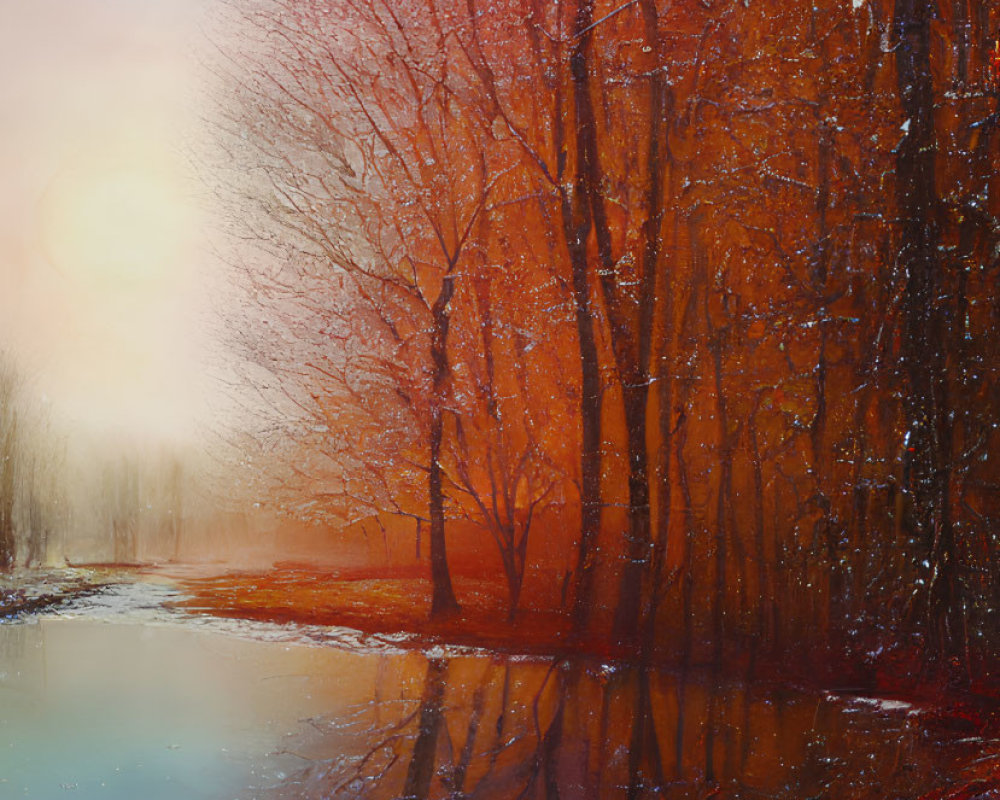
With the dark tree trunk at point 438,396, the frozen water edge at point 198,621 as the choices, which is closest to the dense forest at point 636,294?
the dark tree trunk at point 438,396

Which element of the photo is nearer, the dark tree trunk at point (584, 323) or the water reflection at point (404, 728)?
the water reflection at point (404, 728)

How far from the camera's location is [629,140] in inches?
108

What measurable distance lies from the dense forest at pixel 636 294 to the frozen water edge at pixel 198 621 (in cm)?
18

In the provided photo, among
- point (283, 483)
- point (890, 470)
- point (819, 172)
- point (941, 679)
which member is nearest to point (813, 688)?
point (941, 679)

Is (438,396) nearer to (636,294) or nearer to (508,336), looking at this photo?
(508,336)

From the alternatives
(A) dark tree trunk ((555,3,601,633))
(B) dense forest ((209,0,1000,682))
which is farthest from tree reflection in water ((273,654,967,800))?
(A) dark tree trunk ((555,3,601,633))

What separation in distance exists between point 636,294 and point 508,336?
46cm

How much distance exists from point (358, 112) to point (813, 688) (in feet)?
8.07

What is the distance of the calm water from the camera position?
208 centimetres

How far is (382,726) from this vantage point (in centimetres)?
227

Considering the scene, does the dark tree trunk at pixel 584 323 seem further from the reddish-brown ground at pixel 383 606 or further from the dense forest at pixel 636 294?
the reddish-brown ground at pixel 383 606

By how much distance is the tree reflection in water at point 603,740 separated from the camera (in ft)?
6.91

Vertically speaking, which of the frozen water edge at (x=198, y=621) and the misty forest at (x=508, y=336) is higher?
the misty forest at (x=508, y=336)

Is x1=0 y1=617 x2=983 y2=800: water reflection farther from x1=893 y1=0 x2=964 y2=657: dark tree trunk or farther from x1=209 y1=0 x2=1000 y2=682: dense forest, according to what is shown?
x1=893 y1=0 x2=964 y2=657: dark tree trunk
